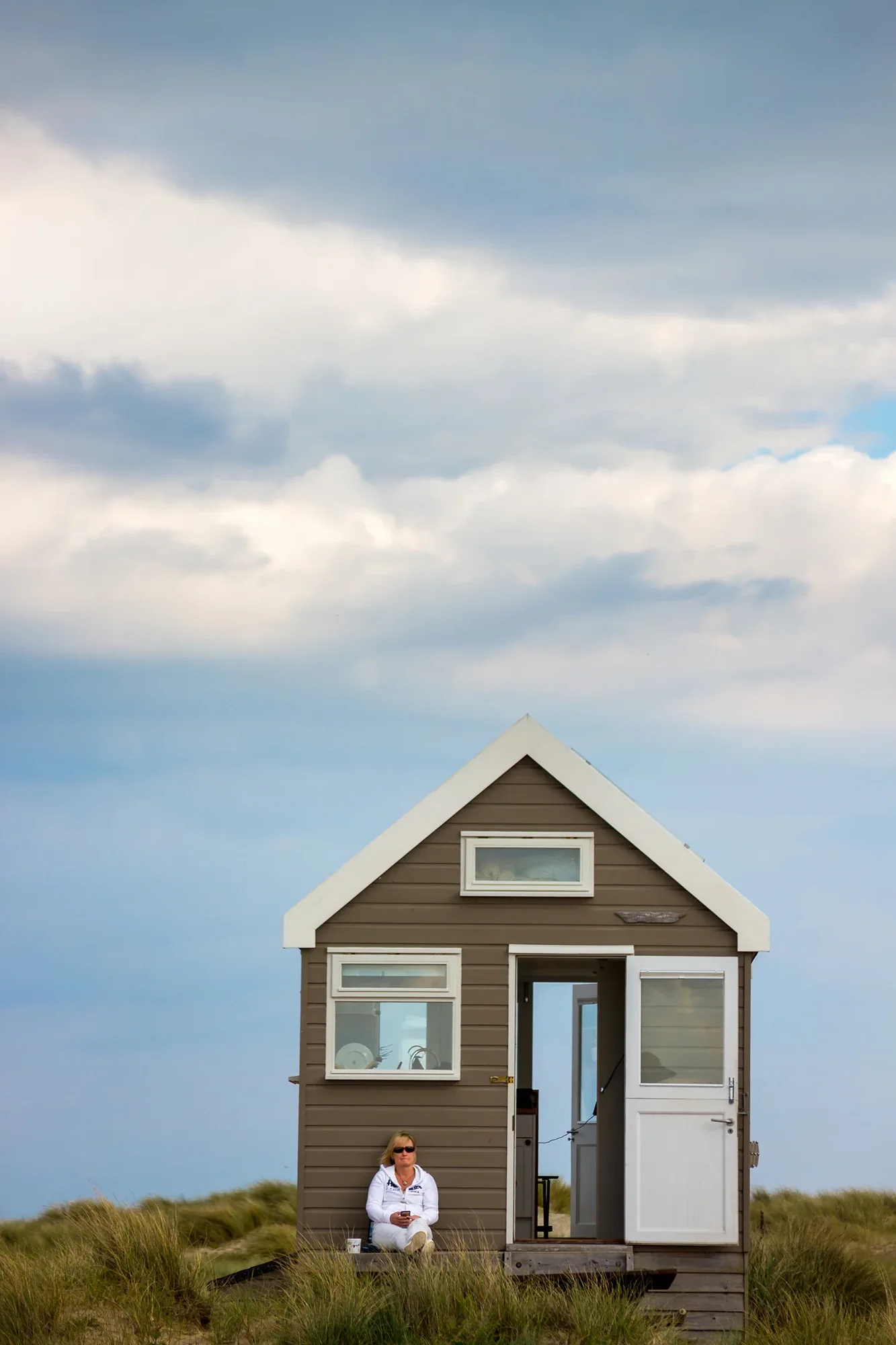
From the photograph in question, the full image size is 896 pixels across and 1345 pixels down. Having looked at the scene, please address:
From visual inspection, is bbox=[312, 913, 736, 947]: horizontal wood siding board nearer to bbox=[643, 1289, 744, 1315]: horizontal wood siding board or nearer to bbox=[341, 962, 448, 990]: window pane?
bbox=[341, 962, 448, 990]: window pane

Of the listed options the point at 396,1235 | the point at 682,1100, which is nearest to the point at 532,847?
the point at 682,1100

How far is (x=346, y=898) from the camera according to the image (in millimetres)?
13758

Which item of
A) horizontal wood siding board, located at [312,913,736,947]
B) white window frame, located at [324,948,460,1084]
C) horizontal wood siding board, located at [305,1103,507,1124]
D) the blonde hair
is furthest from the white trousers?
horizontal wood siding board, located at [312,913,736,947]

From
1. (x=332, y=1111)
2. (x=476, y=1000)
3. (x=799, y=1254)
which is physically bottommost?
(x=799, y=1254)

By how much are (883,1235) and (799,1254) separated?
6.17m

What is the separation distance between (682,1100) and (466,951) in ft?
7.35

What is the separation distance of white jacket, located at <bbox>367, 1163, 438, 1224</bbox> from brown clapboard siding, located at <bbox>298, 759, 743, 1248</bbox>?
265 millimetres

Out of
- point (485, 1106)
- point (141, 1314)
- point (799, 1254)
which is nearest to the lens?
point (141, 1314)

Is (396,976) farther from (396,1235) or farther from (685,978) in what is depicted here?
(685,978)

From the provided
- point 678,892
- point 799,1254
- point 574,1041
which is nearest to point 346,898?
point 678,892

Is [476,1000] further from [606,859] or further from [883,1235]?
[883,1235]

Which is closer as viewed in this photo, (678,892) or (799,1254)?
(678,892)

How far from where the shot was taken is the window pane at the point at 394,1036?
13625mm

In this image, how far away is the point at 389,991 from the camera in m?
13.7
